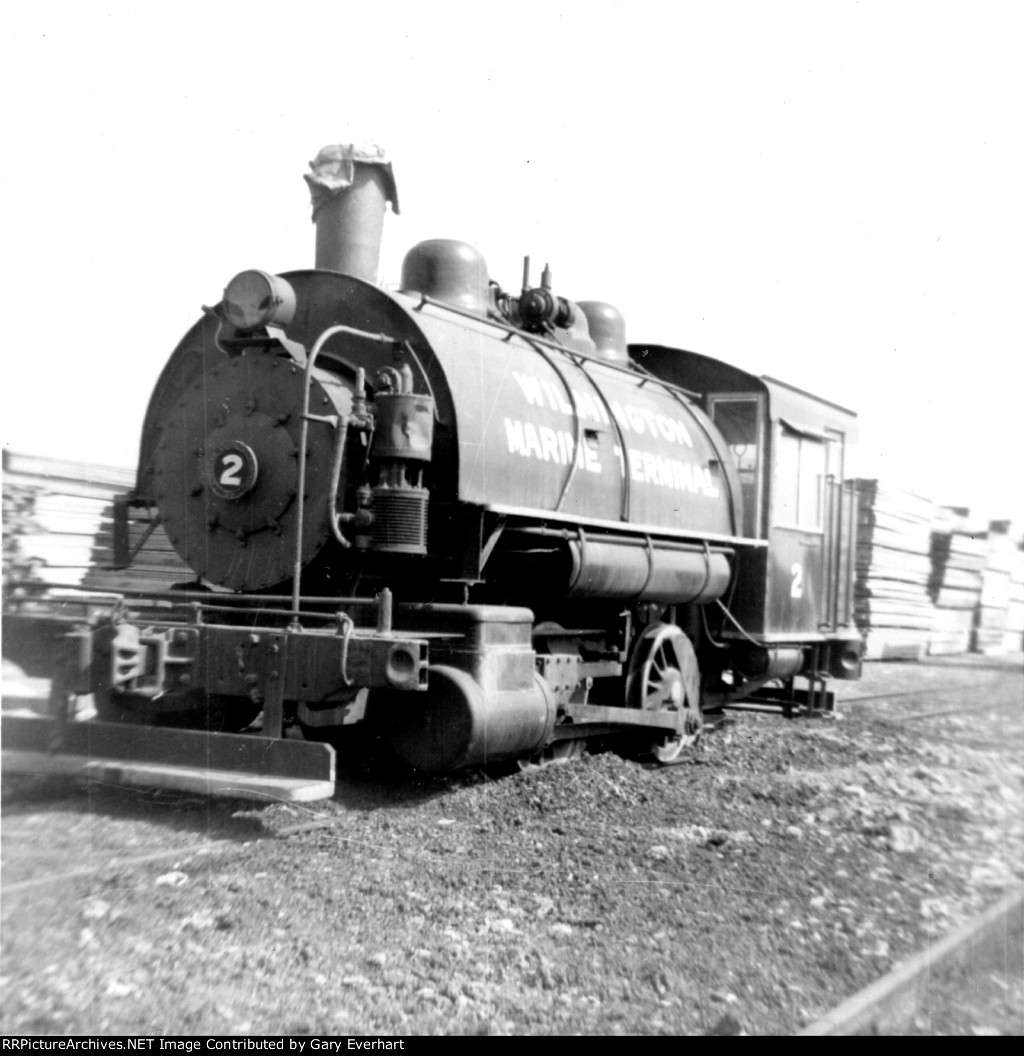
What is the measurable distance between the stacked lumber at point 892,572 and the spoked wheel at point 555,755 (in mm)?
9829

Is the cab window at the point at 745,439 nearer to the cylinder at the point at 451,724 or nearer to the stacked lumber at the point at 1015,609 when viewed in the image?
the cylinder at the point at 451,724

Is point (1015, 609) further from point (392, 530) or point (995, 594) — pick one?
point (392, 530)

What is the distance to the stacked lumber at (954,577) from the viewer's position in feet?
66.4

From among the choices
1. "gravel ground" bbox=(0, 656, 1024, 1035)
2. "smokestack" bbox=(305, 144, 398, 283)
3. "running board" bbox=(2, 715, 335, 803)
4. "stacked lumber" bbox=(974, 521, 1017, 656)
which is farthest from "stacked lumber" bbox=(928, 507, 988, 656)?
"running board" bbox=(2, 715, 335, 803)

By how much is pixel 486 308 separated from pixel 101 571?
118 inches

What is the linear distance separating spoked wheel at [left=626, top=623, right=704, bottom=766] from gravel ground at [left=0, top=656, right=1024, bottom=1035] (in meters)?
0.85

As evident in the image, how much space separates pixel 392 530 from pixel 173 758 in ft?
5.16

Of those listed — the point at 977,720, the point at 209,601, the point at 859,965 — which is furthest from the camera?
the point at 977,720

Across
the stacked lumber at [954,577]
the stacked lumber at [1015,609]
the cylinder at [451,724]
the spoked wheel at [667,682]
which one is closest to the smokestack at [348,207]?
the cylinder at [451,724]

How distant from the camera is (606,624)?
8219mm

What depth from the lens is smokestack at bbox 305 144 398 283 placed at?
713 cm

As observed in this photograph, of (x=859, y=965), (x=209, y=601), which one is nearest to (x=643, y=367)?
(x=209, y=601)

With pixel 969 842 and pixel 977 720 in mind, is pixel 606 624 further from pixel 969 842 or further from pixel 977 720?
pixel 977 720

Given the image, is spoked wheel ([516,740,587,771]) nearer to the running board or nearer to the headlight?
the running board
